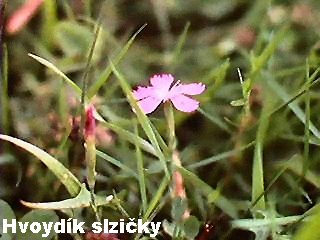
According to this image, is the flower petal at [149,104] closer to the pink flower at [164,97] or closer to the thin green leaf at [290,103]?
the pink flower at [164,97]

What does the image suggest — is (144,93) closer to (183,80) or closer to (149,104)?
(149,104)

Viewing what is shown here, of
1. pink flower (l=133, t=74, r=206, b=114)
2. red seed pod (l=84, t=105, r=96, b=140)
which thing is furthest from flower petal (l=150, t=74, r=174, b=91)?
red seed pod (l=84, t=105, r=96, b=140)

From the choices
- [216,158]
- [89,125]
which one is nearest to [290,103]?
[216,158]

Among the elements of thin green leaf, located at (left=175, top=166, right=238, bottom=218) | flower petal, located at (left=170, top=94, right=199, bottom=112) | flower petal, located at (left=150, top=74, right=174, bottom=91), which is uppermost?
flower petal, located at (left=150, top=74, right=174, bottom=91)

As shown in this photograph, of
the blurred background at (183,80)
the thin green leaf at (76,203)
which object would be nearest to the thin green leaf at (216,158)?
the blurred background at (183,80)

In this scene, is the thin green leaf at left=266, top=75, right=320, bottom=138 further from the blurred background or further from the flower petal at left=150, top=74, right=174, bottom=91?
the flower petal at left=150, top=74, right=174, bottom=91

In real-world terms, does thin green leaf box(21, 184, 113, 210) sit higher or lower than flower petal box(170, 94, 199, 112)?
lower

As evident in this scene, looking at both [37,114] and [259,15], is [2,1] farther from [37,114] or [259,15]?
[259,15]

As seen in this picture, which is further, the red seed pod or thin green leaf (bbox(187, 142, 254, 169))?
thin green leaf (bbox(187, 142, 254, 169))
